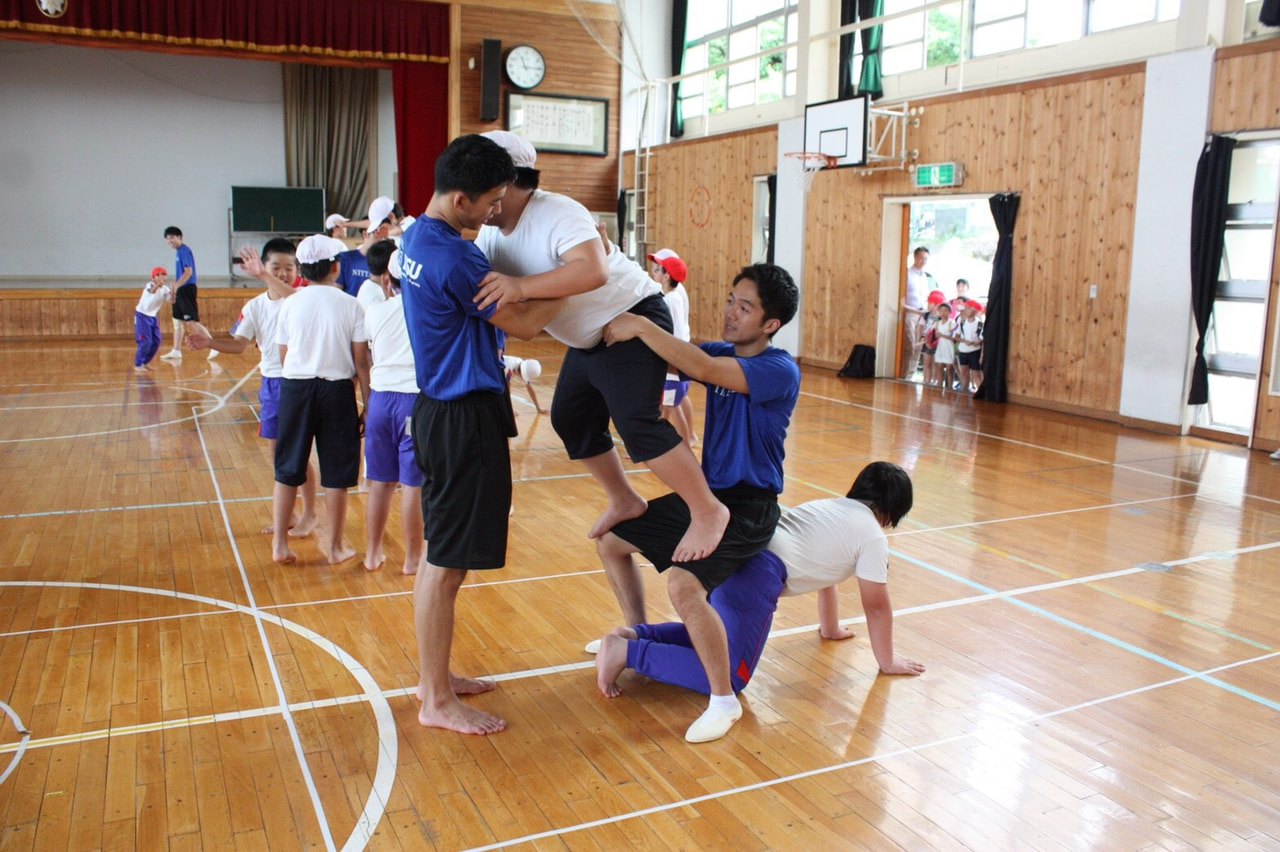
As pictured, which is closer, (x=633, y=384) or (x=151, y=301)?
(x=633, y=384)

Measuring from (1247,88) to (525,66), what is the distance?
38.6 ft

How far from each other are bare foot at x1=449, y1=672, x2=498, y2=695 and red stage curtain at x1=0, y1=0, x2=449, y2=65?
47.8 ft

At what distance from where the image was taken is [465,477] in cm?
312

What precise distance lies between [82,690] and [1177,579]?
483 centimetres

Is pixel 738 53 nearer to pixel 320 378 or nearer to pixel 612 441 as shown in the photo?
pixel 320 378

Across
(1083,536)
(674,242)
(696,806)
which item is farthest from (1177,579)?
(674,242)

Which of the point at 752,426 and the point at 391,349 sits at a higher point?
the point at 391,349

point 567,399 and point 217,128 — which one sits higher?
point 217,128

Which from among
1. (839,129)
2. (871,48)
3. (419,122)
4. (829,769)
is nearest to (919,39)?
(871,48)

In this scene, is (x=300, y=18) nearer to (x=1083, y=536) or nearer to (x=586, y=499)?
(x=586, y=499)

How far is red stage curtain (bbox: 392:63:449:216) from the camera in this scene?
17.0 m

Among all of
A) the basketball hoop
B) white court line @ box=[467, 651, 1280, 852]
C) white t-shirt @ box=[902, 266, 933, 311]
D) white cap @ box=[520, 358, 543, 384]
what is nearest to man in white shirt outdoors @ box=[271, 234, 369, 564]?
white court line @ box=[467, 651, 1280, 852]

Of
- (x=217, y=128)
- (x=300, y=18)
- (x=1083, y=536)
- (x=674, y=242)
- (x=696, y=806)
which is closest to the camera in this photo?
(x=696, y=806)

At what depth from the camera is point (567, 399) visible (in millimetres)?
3430
